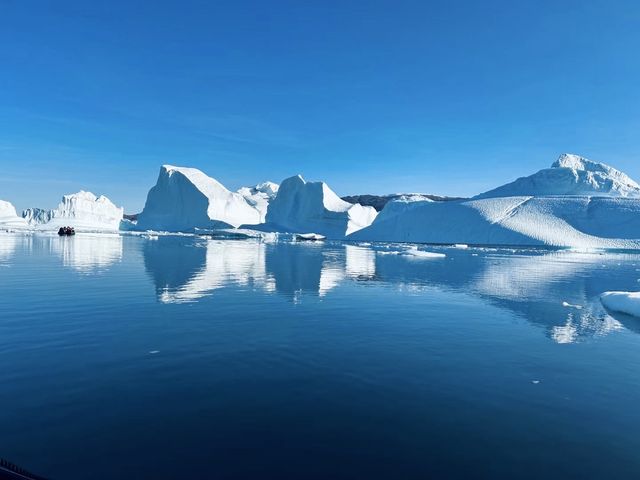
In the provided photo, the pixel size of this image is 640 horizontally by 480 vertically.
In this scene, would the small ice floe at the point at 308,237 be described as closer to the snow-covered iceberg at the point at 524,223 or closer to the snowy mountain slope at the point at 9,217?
the snow-covered iceberg at the point at 524,223

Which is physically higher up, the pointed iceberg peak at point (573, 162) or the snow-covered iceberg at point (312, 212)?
the pointed iceberg peak at point (573, 162)

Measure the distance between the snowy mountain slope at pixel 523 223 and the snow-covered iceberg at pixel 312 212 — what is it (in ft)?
28.0

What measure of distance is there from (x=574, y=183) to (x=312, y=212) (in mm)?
53000

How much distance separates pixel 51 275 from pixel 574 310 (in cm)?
1917

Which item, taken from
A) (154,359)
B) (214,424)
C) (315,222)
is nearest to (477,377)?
(214,424)

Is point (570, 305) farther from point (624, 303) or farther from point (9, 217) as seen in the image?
point (9, 217)

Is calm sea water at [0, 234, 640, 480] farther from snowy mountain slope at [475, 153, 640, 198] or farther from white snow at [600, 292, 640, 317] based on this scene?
snowy mountain slope at [475, 153, 640, 198]

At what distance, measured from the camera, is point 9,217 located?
4722 inches

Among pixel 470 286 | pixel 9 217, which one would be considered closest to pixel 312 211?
pixel 470 286

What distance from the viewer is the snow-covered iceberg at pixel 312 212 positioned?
274 feet

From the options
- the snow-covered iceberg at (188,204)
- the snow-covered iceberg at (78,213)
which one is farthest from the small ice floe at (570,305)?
the snow-covered iceberg at (78,213)

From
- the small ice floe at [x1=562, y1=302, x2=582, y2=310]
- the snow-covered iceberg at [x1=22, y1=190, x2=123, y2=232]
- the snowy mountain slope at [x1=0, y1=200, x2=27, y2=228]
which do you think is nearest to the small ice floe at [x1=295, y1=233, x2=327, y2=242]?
the small ice floe at [x1=562, y1=302, x2=582, y2=310]

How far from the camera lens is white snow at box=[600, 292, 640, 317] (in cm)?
1195

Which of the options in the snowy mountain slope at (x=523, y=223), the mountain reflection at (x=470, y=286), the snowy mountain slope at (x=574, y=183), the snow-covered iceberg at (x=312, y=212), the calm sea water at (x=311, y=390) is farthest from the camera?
the snow-covered iceberg at (x=312, y=212)
